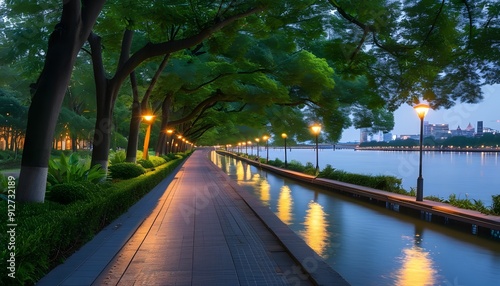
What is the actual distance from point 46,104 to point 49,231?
3.66m

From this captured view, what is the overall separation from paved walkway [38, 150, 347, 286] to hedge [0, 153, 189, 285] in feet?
0.73

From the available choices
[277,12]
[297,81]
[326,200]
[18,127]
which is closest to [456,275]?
[277,12]

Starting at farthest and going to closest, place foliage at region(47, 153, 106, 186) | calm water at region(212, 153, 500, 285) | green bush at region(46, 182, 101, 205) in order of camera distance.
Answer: foliage at region(47, 153, 106, 186), green bush at region(46, 182, 101, 205), calm water at region(212, 153, 500, 285)

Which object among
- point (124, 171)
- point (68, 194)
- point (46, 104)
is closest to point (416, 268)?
point (68, 194)

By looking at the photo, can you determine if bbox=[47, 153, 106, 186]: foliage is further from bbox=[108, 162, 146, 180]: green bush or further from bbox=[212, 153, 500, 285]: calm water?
bbox=[212, 153, 500, 285]: calm water

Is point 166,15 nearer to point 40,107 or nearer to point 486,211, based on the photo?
point 40,107

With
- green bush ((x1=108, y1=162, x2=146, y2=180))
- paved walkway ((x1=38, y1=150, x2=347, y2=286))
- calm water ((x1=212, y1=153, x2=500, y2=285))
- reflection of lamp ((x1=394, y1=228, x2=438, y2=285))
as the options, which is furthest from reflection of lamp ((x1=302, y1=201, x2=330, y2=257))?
green bush ((x1=108, y1=162, x2=146, y2=180))

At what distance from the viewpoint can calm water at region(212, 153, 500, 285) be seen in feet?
29.4

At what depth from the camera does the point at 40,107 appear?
30.7 feet

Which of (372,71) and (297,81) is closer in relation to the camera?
(372,71)

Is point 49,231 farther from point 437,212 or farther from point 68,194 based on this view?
point 437,212

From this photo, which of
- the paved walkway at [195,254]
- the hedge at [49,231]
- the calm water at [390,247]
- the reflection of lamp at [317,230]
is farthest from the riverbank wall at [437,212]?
the hedge at [49,231]

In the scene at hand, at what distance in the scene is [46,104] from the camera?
30.7 ft

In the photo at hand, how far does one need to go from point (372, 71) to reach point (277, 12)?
3.85 m
